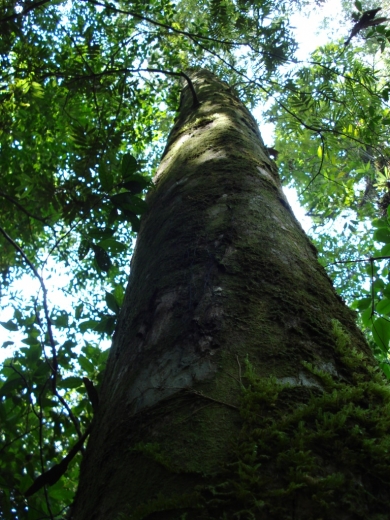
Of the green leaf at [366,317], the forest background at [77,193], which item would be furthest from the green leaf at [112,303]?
the green leaf at [366,317]

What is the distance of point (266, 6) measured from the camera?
4.26 meters

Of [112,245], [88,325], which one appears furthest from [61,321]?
[112,245]

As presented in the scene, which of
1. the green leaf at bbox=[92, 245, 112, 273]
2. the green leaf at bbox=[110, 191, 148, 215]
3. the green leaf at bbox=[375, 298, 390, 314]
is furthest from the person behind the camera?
the green leaf at bbox=[92, 245, 112, 273]

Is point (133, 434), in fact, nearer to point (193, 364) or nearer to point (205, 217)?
point (193, 364)

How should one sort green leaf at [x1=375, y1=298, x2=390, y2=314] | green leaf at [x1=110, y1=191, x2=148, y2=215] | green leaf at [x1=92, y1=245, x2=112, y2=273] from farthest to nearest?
green leaf at [x1=92, y1=245, x2=112, y2=273]
green leaf at [x1=110, y1=191, x2=148, y2=215]
green leaf at [x1=375, y1=298, x2=390, y2=314]

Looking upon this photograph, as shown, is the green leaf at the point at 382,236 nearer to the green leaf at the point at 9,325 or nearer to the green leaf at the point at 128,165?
the green leaf at the point at 128,165

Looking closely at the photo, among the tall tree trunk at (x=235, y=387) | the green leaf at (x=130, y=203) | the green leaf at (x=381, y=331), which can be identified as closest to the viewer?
the tall tree trunk at (x=235, y=387)

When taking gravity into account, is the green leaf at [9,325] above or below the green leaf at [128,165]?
below

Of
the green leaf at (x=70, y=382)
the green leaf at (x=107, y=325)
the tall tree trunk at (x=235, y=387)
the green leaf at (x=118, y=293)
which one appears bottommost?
the tall tree trunk at (x=235, y=387)

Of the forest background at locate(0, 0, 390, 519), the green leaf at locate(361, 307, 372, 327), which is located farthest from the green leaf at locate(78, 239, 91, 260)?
the green leaf at locate(361, 307, 372, 327)

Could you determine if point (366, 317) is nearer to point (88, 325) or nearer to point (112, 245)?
point (112, 245)

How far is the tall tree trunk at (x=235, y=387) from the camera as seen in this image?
807mm

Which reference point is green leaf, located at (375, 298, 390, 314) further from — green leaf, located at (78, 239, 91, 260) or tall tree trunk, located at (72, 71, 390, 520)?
green leaf, located at (78, 239, 91, 260)

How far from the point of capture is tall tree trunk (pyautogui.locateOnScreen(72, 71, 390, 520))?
81 centimetres
